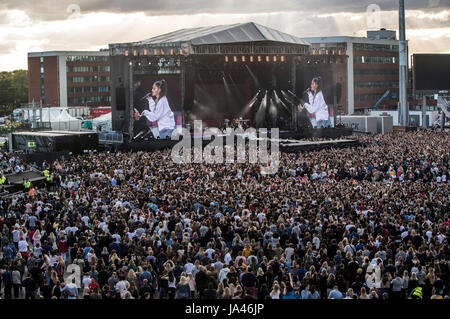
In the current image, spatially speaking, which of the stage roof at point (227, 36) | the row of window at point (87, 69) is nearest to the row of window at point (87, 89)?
the row of window at point (87, 69)

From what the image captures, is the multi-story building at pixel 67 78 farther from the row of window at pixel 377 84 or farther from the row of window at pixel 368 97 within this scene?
the row of window at pixel 377 84

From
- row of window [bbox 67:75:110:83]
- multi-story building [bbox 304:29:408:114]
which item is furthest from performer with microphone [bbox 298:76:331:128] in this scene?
row of window [bbox 67:75:110:83]

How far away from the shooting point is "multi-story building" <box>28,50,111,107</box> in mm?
92312

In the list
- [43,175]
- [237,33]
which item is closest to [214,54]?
[237,33]

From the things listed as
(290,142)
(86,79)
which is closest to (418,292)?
(290,142)

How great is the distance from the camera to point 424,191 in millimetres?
20422

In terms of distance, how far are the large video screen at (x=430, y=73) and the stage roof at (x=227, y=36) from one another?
52.9 feet

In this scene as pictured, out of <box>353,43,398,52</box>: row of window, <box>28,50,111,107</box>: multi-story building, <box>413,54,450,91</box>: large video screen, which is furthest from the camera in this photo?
<box>28,50,111,107</box>: multi-story building

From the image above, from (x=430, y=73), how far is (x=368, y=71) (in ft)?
85.8

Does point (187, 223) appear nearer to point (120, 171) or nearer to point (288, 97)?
point (120, 171)

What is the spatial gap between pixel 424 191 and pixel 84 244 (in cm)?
1143
